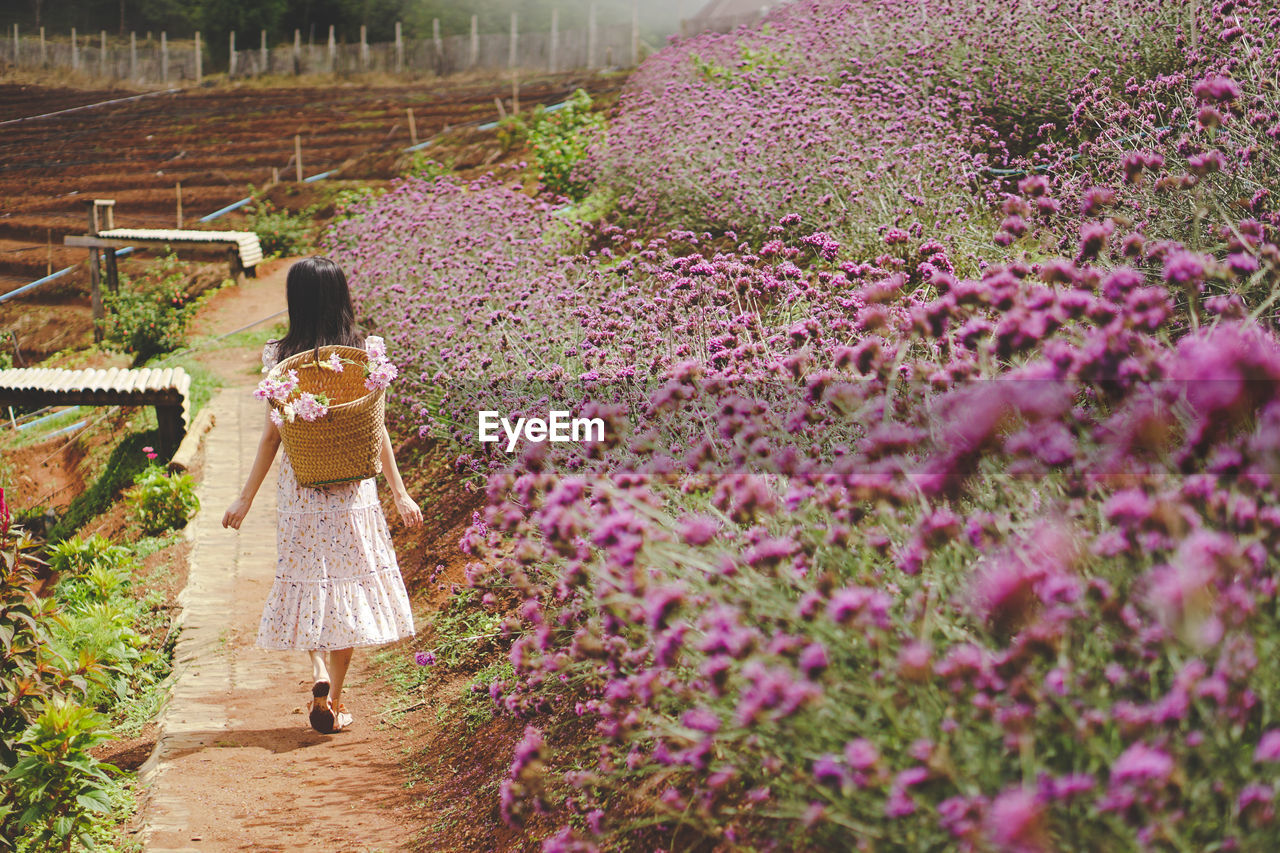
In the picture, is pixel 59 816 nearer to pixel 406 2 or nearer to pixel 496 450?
pixel 496 450

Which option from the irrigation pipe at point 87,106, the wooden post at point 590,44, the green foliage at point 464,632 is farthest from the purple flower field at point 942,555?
the wooden post at point 590,44

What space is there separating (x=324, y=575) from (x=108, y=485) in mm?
5496

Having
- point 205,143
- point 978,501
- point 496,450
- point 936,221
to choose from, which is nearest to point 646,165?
point 936,221

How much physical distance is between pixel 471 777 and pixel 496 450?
4.32 feet

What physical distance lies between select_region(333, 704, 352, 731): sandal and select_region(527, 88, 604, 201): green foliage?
6.47 m

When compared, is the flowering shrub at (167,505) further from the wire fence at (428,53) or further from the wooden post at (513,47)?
the wooden post at (513,47)

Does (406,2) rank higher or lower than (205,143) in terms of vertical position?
higher

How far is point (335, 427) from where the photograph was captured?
3.43 meters

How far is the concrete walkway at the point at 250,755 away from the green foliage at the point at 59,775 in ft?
0.60

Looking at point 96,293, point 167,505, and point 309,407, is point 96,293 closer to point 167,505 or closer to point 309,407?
point 167,505

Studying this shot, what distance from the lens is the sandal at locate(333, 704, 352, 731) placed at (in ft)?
11.9

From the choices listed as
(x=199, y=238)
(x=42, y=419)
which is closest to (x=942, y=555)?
(x=42, y=419)

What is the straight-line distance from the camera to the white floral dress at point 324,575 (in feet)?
11.6

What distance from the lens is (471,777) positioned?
9.93 feet
